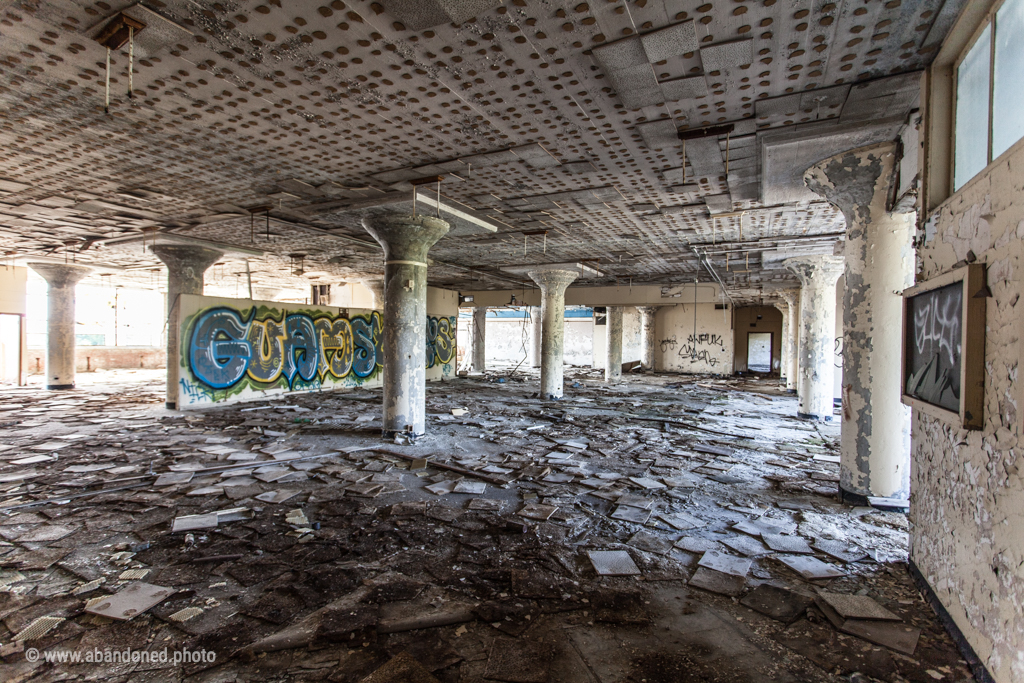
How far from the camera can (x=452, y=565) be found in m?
4.11

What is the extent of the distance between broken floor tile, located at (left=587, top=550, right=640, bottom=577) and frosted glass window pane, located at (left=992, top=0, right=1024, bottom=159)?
12.4 feet

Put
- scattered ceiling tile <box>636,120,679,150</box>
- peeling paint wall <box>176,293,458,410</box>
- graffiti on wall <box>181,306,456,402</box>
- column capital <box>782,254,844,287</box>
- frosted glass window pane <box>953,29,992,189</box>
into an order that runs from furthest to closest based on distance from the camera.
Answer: graffiti on wall <box>181,306,456,402</box>
peeling paint wall <box>176,293,458,410</box>
column capital <box>782,254,844,287</box>
scattered ceiling tile <box>636,120,679,150</box>
frosted glass window pane <box>953,29,992,189</box>

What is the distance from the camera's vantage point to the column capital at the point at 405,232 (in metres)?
8.23

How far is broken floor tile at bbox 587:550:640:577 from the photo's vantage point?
4.02 meters

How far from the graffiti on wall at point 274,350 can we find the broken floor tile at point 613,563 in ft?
40.3

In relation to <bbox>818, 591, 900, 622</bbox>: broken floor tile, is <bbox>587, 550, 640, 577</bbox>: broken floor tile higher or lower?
lower

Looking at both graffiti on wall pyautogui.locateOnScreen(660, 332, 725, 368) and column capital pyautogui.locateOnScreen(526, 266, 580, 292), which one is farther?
graffiti on wall pyautogui.locateOnScreen(660, 332, 725, 368)

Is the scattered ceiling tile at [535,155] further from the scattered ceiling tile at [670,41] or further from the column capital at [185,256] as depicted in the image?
the column capital at [185,256]

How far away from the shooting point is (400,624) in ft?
10.7

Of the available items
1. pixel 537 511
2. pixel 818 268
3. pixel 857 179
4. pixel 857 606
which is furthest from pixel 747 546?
pixel 818 268

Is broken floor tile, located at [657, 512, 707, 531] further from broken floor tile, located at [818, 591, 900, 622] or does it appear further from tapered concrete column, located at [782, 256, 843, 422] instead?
tapered concrete column, located at [782, 256, 843, 422]

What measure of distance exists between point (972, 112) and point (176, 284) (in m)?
15.0

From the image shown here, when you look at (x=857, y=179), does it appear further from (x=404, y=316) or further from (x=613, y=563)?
(x=404, y=316)

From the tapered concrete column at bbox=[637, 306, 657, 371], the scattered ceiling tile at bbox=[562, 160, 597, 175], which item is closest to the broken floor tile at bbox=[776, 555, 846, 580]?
the scattered ceiling tile at bbox=[562, 160, 597, 175]
